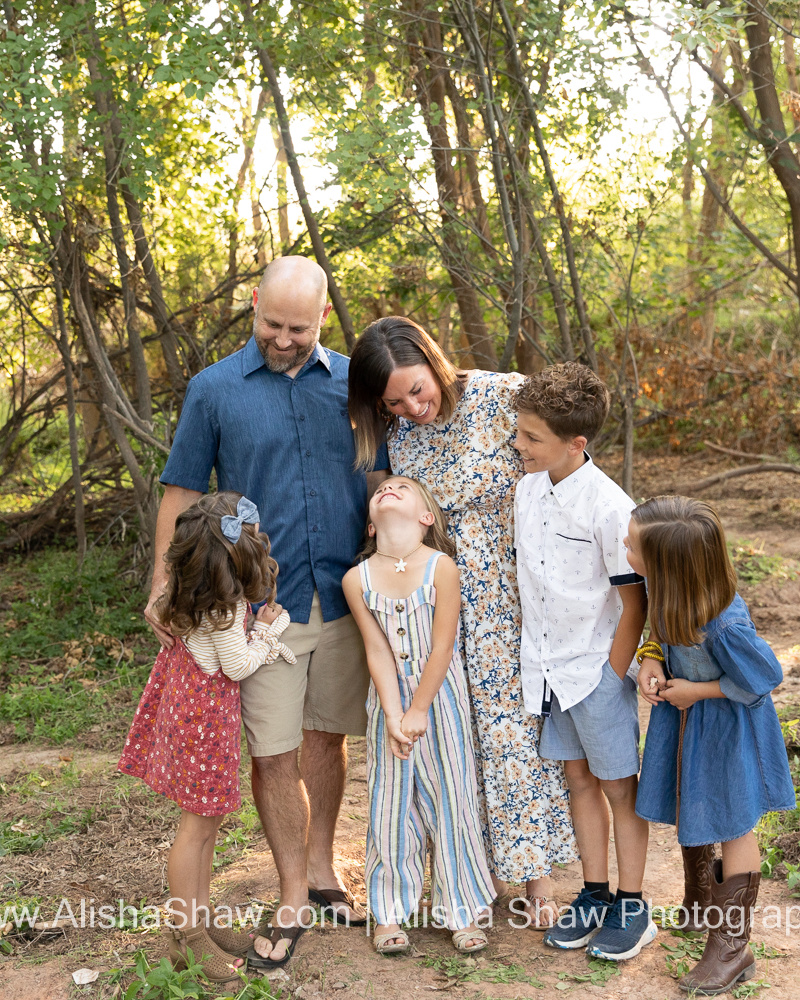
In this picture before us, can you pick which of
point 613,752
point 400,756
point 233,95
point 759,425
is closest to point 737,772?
point 613,752

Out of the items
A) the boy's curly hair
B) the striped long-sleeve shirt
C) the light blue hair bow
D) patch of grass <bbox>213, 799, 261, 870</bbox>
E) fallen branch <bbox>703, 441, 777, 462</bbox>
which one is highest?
the boy's curly hair

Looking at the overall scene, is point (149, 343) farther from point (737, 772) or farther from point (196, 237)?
point (737, 772)

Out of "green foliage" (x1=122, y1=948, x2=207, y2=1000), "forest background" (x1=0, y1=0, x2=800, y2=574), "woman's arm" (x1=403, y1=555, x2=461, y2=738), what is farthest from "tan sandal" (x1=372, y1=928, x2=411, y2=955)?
"forest background" (x1=0, y1=0, x2=800, y2=574)

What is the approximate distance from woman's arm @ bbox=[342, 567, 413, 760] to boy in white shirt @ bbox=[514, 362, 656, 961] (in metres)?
0.40

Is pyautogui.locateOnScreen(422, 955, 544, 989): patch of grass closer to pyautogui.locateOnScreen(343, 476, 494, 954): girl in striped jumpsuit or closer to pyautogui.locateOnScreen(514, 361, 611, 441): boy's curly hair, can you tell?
pyautogui.locateOnScreen(343, 476, 494, 954): girl in striped jumpsuit

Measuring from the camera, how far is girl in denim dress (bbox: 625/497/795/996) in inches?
95.6

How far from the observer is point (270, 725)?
2734mm

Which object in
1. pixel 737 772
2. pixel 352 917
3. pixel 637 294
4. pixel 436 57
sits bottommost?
pixel 352 917

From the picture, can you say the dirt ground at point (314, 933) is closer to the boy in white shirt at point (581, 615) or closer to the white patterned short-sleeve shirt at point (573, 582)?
the boy in white shirt at point (581, 615)

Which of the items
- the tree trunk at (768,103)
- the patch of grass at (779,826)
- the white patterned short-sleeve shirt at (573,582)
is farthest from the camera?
the tree trunk at (768,103)

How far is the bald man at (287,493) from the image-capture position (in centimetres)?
274

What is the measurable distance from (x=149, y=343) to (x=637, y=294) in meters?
3.77

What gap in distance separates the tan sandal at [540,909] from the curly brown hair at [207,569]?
1.37m

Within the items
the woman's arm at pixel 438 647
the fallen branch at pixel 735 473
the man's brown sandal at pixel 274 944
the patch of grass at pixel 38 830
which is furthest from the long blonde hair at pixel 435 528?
the fallen branch at pixel 735 473
